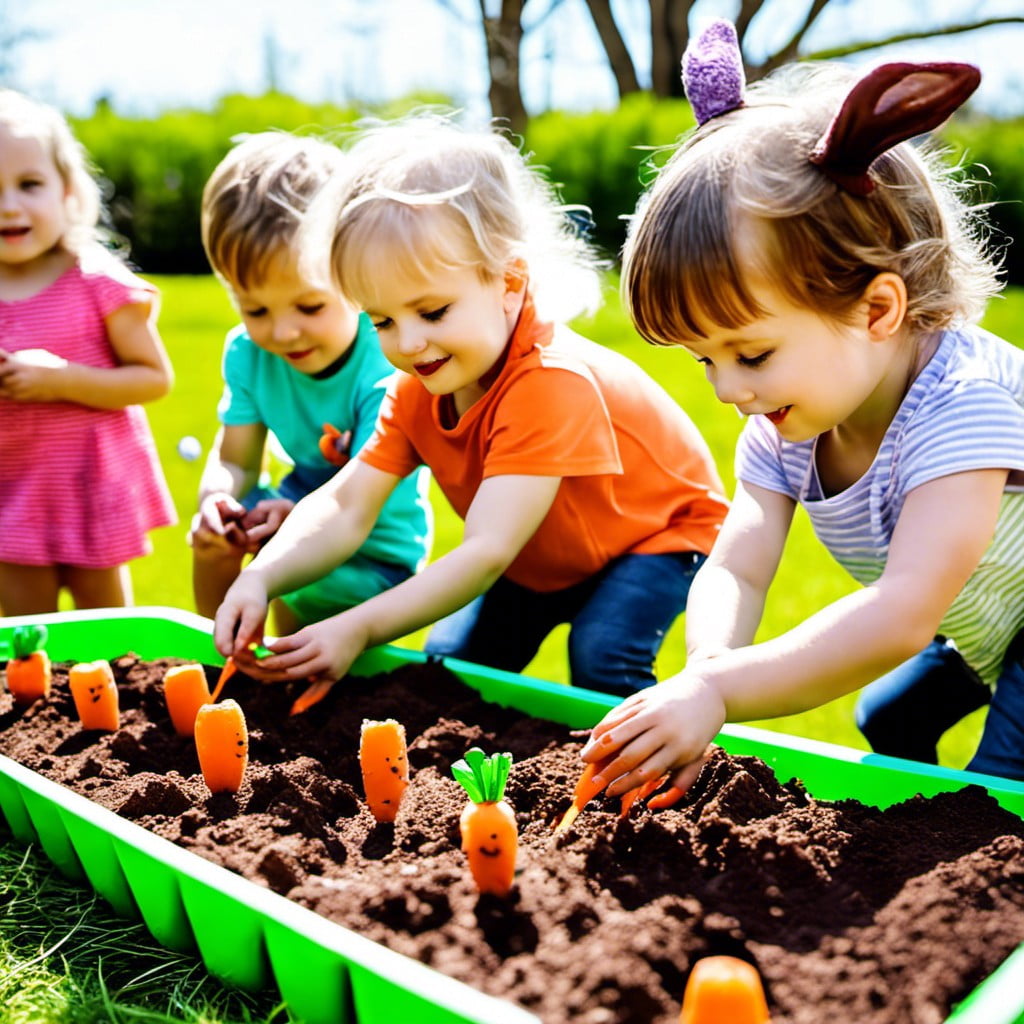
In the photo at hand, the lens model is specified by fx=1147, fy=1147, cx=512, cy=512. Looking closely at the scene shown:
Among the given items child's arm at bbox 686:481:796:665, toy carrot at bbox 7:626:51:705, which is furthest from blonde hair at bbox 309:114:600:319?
toy carrot at bbox 7:626:51:705

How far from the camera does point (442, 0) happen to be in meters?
9.34

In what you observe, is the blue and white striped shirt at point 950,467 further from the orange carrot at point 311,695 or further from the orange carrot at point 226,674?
the orange carrot at point 226,674

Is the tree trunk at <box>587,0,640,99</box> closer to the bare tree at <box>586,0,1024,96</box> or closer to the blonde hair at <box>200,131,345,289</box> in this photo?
the bare tree at <box>586,0,1024,96</box>

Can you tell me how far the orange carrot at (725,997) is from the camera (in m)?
0.96

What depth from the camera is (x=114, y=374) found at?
9.67ft

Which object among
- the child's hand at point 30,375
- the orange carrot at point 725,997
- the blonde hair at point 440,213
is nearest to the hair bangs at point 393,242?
the blonde hair at point 440,213

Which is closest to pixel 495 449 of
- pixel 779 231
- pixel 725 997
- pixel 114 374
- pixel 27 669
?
pixel 779 231

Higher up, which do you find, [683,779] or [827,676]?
[827,676]

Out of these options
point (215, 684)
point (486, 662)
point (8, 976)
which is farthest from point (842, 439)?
point (8, 976)

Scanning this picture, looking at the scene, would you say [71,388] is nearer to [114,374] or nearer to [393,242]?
[114,374]

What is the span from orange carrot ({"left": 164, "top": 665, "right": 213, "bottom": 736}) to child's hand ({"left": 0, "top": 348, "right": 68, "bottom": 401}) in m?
1.22

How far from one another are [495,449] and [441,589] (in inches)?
10.6

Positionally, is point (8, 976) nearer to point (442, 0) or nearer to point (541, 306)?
point (541, 306)

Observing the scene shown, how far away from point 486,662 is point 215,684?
1.98 ft
